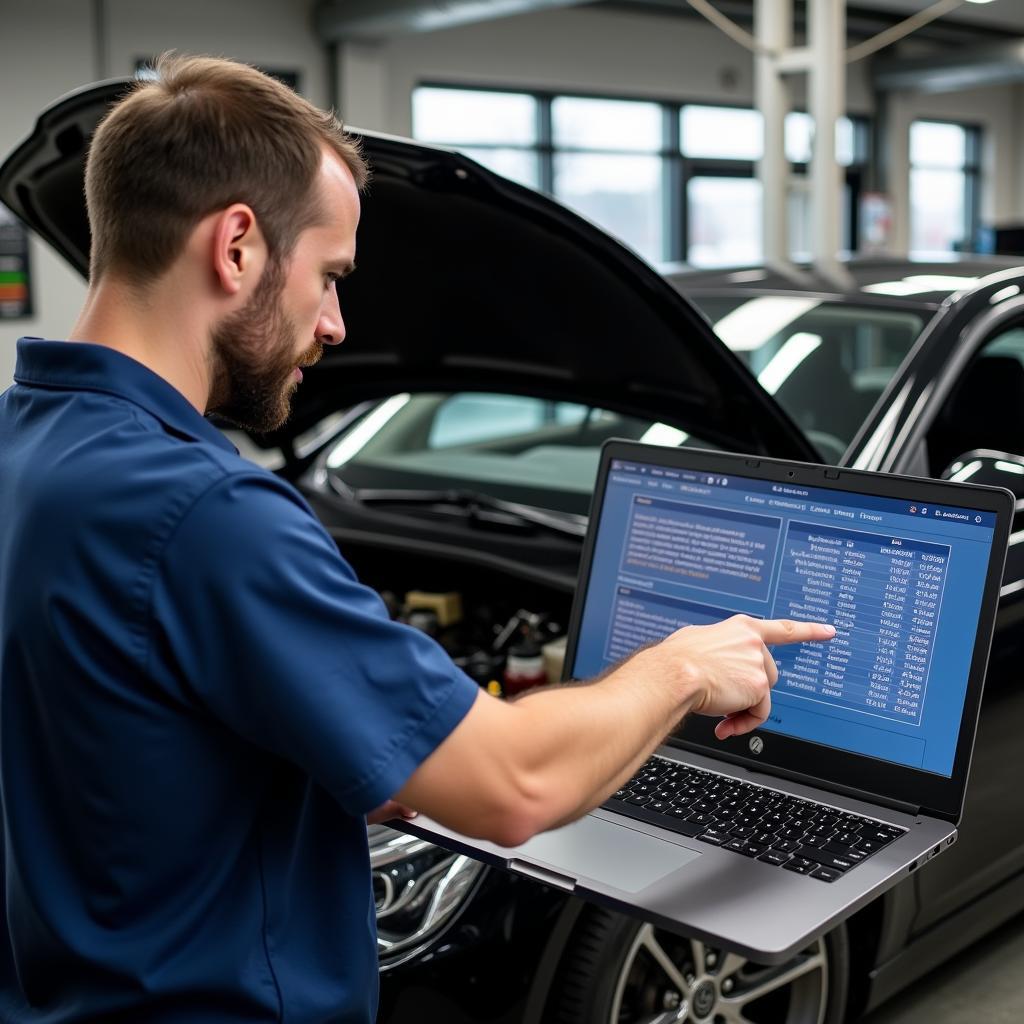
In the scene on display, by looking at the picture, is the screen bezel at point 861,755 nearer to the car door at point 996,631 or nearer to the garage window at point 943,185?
the car door at point 996,631

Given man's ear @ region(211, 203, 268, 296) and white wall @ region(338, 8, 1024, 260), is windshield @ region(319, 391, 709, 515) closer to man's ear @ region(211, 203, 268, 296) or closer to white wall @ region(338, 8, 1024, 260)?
man's ear @ region(211, 203, 268, 296)

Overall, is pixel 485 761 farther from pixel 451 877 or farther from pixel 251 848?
pixel 451 877

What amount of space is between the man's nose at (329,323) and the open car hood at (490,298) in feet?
1.59

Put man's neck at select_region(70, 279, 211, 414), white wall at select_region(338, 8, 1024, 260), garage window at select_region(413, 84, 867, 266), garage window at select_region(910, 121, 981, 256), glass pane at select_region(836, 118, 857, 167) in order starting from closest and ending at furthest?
man's neck at select_region(70, 279, 211, 414) → white wall at select_region(338, 8, 1024, 260) → garage window at select_region(413, 84, 867, 266) → glass pane at select_region(836, 118, 857, 167) → garage window at select_region(910, 121, 981, 256)

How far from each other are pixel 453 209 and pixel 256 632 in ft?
3.43

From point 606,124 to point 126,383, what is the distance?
1286 cm

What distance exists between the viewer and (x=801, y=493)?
1.56 m

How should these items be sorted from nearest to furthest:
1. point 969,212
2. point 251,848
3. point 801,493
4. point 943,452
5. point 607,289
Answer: point 251,848 < point 801,493 < point 607,289 < point 943,452 < point 969,212

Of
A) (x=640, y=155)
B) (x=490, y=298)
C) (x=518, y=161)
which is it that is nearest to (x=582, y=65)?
(x=518, y=161)

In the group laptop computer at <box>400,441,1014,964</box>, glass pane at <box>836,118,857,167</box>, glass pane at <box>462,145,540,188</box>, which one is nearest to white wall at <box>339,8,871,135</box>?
glass pane at <box>462,145,540,188</box>

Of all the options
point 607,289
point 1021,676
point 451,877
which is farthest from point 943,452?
point 451,877

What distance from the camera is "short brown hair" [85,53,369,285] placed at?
107 centimetres

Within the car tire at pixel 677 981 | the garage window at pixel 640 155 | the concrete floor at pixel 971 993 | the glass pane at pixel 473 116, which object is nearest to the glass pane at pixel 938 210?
the garage window at pixel 640 155

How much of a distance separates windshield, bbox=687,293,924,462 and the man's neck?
1638mm
